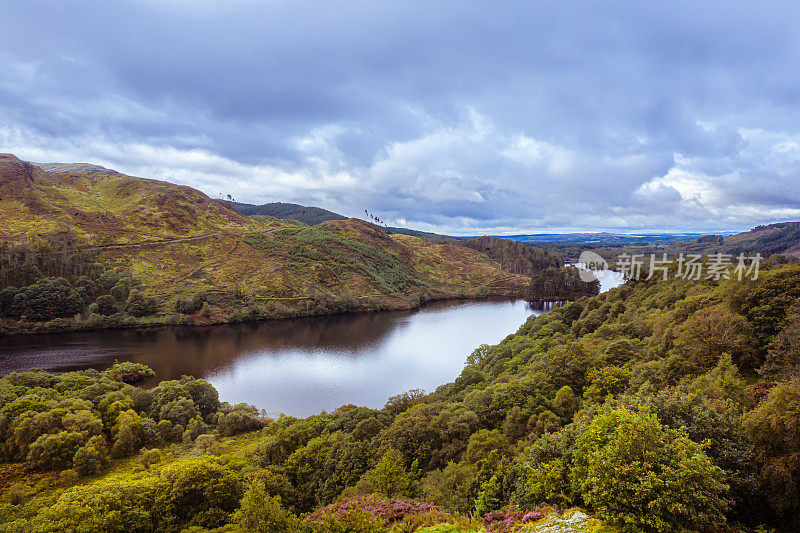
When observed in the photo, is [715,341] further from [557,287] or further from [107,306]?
[557,287]

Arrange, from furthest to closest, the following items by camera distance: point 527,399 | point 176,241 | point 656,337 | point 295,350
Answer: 1. point 176,241
2. point 295,350
3. point 656,337
4. point 527,399

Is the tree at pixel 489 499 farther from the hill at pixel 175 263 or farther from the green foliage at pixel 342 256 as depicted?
the green foliage at pixel 342 256

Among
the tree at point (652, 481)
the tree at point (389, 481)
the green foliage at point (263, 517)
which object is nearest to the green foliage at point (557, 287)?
the tree at point (389, 481)

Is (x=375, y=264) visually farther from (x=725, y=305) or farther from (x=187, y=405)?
(x=725, y=305)

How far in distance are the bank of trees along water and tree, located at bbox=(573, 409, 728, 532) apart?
1.9 inches

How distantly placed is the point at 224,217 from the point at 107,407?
130 meters

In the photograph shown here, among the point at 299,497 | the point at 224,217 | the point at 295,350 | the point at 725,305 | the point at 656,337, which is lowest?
the point at 295,350

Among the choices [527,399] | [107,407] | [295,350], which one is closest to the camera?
[527,399]

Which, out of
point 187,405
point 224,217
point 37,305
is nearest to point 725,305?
point 187,405

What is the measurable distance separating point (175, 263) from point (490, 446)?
107 meters

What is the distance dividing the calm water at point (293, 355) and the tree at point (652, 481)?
1315 inches

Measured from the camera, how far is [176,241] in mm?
107688

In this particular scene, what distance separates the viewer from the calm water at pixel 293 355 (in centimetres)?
4244

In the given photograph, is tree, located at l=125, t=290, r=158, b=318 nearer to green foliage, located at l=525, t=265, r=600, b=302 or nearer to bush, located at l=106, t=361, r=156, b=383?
bush, located at l=106, t=361, r=156, b=383
